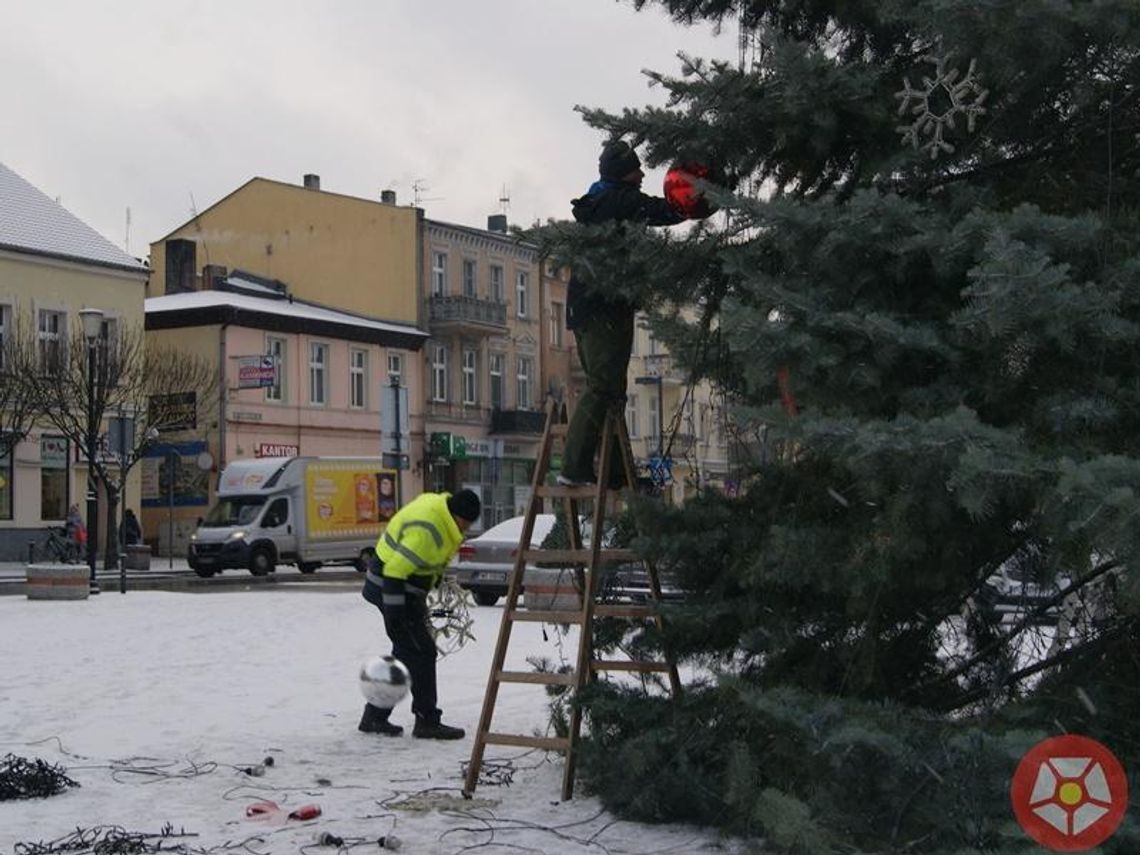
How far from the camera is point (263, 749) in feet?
31.4

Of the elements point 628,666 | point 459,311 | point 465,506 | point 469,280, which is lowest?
point 628,666

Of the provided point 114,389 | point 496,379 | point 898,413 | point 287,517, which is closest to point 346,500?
point 287,517

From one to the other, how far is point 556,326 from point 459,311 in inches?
267

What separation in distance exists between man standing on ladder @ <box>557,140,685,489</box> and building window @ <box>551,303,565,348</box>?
5453 centimetres

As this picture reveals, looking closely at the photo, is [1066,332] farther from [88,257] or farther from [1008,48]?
[88,257]

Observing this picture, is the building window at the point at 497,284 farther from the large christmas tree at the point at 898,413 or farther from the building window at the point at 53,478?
the large christmas tree at the point at 898,413

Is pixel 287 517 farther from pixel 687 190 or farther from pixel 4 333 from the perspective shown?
pixel 687 190

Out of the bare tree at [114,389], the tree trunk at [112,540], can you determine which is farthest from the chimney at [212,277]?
the tree trunk at [112,540]

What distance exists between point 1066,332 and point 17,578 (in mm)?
32638

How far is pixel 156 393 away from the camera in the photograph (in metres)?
44.2

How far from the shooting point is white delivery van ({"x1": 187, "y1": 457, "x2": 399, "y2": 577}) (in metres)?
36.1

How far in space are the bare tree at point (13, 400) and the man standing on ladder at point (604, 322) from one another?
32583 millimetres

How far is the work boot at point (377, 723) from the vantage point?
10195 mm

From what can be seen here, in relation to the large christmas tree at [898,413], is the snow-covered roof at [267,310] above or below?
above
